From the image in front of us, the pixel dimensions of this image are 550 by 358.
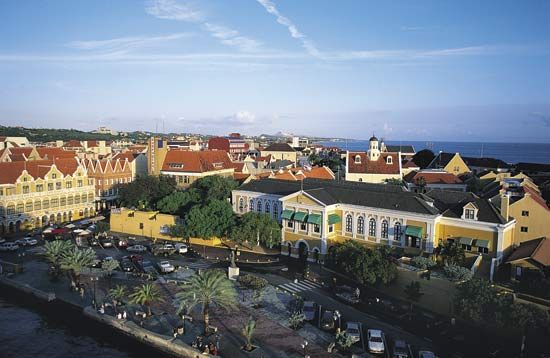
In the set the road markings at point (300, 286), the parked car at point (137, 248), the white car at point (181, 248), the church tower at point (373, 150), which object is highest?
the church tower at point (373, 150)

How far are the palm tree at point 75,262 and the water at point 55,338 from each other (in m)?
3.74

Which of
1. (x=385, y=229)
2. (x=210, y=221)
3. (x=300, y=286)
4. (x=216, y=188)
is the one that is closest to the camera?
(x=300, y=286)

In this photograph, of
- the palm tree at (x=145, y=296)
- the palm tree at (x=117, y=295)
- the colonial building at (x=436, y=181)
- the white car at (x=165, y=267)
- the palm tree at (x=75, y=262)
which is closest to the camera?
the palm tree at (x=145, y=296)

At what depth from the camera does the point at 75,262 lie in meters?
39.8

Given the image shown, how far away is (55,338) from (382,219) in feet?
102

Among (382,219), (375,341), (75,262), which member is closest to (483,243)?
(382,219)

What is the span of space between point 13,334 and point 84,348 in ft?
21.8

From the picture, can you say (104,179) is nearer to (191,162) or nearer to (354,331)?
(191,162)

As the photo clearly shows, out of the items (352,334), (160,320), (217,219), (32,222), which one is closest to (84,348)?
(160,320)

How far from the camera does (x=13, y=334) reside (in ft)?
115

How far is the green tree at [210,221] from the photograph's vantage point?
2111 inches

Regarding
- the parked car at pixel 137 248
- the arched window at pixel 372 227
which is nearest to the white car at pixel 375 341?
the arched window at pixel 372 227

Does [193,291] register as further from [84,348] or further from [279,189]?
[279,189]

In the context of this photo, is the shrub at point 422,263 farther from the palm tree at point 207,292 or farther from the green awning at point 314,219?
the palm tree at point 207,292
